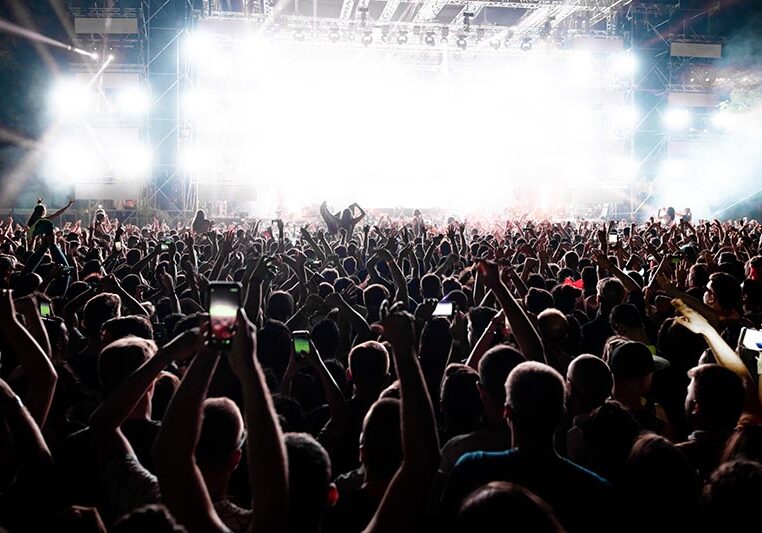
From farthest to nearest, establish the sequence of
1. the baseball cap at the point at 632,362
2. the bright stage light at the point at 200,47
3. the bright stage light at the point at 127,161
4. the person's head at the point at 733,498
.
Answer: the bright stage light at the point at 127,161 < the bright stage light at the point at 200,47 < the baseball cap at the point at 632,362 < the person's head at the point at 733,498

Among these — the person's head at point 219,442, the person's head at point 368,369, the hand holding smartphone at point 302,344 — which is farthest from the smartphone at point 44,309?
the person's head at point 219,442

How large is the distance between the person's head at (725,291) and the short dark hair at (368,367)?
A: 299 centimetres

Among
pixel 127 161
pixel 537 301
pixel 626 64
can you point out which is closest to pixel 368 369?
pixel 537 301

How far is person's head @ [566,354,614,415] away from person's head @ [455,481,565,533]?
1928mm

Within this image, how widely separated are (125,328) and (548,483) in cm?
272

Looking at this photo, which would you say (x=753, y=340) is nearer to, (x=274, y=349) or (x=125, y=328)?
(x=274, y=349)

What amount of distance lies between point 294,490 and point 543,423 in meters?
0.91

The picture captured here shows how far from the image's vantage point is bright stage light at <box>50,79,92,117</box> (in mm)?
30203

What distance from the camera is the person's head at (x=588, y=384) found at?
10.9ft

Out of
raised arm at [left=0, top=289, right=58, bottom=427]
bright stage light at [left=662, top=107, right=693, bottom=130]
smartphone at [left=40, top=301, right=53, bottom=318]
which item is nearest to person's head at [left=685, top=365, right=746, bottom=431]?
raised arm at [left=0, top=289, right=58, bottom=427]

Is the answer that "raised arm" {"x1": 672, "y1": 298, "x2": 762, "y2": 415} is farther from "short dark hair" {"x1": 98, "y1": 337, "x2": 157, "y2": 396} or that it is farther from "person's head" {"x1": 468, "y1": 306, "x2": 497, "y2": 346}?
"short dark hair" {"x1": 98, "y1": 337, "x2": 157, "y2": 396}

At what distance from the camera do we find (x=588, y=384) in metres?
3.33

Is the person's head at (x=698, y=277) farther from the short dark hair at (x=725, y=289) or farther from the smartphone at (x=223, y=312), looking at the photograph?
the smartphone at (x=223, y=312)

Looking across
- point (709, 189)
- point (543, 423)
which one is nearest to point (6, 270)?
point (543, 423)
